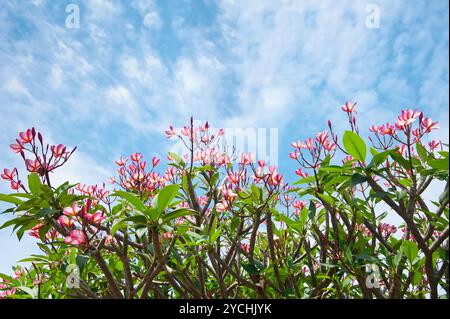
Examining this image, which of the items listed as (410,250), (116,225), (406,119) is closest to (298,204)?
(410,250)

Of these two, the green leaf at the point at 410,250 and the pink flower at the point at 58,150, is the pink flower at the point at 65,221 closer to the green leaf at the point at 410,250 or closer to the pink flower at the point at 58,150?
the pink flower at the point at 58,150

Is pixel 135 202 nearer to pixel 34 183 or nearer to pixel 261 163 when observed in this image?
pixel 34 183

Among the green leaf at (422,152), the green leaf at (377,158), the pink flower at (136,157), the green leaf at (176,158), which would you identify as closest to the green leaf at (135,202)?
the green leaf at (176,158)

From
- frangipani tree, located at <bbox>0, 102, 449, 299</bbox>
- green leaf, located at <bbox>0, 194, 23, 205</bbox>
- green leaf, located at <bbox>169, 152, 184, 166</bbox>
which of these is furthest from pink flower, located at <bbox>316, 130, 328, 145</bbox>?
green leaf, located at <bbox>0, 194, 23, 205</bbox>

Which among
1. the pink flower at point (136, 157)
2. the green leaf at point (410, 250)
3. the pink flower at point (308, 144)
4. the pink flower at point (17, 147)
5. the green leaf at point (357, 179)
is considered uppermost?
the pink flower at point (136, 157)

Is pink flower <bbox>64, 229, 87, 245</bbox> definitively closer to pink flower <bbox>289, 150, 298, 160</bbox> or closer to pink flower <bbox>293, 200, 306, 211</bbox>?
pink flower <bbox>289, 150, 298, 160</bbox>

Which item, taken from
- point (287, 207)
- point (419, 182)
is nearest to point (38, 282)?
point (287, 207)

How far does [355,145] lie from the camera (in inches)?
53.7

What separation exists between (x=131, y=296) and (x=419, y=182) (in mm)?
1033

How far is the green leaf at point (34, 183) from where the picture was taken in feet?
4.76

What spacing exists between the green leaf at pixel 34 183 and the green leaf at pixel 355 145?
105 cm

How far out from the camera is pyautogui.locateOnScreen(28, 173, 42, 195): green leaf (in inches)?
57.1

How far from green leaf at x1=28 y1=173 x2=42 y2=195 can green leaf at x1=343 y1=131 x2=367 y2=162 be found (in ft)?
3.43
